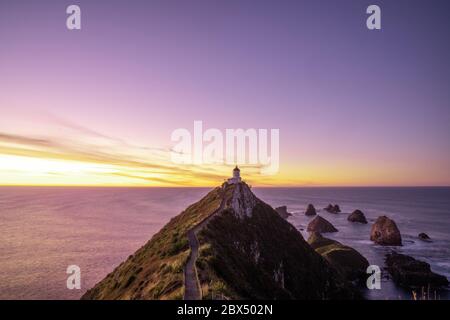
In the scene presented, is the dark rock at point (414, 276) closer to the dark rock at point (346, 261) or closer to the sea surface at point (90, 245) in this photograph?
the sea surface at point (90, 245)

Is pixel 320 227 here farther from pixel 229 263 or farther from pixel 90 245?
pixel 229 263

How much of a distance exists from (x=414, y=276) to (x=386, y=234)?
39685 millimetres

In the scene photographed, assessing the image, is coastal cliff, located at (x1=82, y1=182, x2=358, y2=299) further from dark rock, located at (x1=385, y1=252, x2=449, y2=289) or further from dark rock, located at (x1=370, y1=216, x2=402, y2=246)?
dark rock, located at (x1=370, y1=216, x2=402, y2=246)

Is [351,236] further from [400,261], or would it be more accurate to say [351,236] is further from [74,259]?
[74,259]

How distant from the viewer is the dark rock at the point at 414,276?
71.4 meters

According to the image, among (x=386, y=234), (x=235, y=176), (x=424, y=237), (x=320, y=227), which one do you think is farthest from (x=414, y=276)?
(x=320, y=227)

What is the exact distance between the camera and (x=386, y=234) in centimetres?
11012

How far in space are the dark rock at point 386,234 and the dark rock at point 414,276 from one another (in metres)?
29.1

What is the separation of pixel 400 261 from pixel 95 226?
5103 inches

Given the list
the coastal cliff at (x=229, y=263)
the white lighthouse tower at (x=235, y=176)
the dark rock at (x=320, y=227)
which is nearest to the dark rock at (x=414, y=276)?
the coastal cliff at (x=229, y=263)

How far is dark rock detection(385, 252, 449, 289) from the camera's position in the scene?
7138cm

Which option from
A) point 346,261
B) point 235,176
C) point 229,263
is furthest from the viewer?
point 346,261

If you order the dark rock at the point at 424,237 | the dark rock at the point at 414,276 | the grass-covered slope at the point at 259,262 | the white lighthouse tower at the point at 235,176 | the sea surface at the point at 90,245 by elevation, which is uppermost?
the white lighthouse tower at the point at 235,176

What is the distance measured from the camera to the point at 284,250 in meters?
56.9
